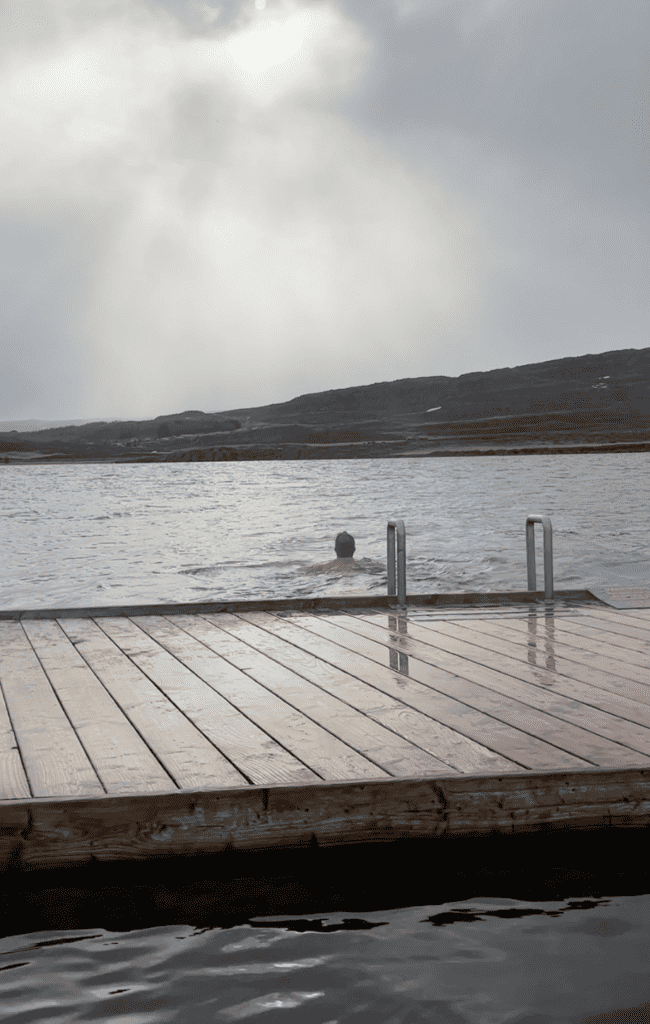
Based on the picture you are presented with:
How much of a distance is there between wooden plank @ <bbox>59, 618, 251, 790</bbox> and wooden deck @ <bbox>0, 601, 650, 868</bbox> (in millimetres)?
11

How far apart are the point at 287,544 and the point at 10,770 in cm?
2061

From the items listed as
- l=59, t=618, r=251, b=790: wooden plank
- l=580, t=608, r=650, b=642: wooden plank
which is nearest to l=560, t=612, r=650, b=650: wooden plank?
l=580, t=608, r=650, b=642: wooden plank

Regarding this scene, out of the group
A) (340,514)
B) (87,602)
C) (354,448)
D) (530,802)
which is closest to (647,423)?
(354,448)

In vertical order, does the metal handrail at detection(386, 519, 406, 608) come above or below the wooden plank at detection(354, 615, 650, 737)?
above

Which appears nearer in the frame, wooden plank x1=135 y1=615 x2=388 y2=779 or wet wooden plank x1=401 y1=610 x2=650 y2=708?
wooden plank x1=135 y1=615 x2=388 y2=779

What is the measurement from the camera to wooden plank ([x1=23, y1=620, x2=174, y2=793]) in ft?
10.3

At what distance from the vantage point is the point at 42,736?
3.62m

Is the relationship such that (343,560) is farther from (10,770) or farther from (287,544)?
(10,770)

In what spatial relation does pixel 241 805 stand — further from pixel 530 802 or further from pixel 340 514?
pixel 340 514

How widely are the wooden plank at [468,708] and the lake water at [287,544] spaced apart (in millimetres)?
9285

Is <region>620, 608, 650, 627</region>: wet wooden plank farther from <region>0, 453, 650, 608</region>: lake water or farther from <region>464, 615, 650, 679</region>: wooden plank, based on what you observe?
<region>0, 453, 650, 608</region>: lake water

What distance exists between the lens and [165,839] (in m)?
3.01

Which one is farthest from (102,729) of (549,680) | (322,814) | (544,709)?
(549,680)

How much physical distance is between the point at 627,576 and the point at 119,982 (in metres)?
15.9
